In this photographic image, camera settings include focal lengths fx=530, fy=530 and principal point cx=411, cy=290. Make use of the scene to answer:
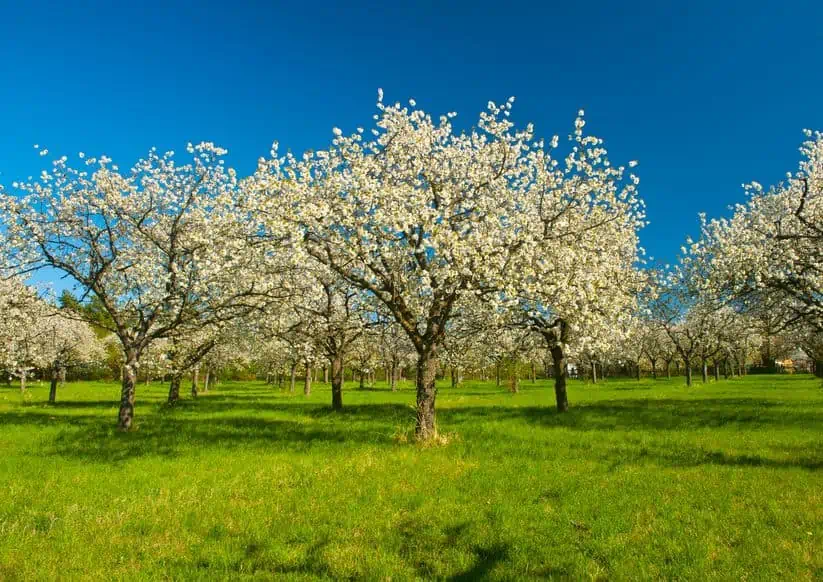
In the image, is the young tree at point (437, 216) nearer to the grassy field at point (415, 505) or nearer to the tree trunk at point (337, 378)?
the grassy field at point (415, 505)

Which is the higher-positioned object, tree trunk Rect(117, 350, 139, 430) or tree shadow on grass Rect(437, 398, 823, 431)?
tree trunk Rect(117, 350, 139, 430)

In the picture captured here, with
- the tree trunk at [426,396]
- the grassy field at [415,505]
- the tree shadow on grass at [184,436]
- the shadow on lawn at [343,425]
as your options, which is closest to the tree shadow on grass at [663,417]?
the shadow on lawn at [343,425]

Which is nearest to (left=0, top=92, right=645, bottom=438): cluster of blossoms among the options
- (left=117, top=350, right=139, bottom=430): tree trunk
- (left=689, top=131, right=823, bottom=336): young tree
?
(left=117, top=350, right=139, bottom=430): tree trunk

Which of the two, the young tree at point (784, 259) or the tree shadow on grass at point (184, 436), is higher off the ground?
the young tree at point (784, 259)

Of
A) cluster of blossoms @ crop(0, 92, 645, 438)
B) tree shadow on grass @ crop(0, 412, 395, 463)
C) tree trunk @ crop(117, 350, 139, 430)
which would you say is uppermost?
cluster of blossoms @ crop(0, 92, 645, 438)

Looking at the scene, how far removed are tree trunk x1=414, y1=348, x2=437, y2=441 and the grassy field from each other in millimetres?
954

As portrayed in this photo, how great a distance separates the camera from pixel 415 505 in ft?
34.6

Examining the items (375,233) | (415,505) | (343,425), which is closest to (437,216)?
(375,233)

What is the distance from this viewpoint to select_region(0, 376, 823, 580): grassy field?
764 cm

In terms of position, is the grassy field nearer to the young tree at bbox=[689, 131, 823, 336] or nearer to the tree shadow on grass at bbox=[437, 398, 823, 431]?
the tree shadow on grass at bbox=[437, 398, 823, 431]

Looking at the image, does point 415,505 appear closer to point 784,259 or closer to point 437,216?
point 437,216

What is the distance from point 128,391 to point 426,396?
504 inches

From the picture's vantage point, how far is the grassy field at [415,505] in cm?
764

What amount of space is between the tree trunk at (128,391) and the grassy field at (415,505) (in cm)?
134
